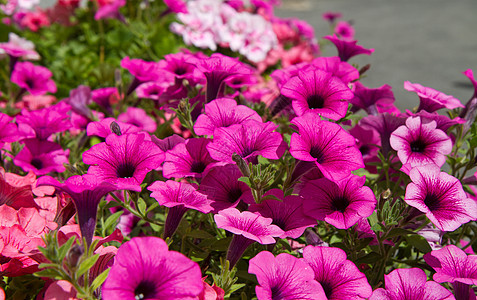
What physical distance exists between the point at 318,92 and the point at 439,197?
1.33 ft

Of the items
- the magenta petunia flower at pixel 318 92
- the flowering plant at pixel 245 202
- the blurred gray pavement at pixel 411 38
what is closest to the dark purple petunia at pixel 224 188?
the flowering plant at pixel 245 202

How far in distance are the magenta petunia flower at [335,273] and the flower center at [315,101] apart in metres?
0.42

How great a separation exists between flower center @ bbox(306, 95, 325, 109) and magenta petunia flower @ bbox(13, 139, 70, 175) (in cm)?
81

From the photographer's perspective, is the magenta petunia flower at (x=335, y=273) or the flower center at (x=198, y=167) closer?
the magenta petunia flower at (x=335, y=273)

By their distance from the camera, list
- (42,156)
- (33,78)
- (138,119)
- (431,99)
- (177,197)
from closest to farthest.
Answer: (177,197)
(431,99)
(42,156)
(138,119)
(33,78)

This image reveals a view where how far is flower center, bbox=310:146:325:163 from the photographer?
0.97 meters

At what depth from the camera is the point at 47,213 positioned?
1.09m

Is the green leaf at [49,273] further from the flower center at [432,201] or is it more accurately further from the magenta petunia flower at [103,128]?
the flower center at [432,201]

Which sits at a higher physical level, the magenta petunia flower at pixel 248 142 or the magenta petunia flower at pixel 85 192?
the magenta petunia flower at pixel 248 142

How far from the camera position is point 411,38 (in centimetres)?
614

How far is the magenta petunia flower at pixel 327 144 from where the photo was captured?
934mm

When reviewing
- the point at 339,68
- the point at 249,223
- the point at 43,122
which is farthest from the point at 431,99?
the point at 43,122

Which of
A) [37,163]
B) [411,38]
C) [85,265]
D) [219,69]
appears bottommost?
[411,38]

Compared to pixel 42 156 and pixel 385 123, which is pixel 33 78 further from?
pixel 385 123
